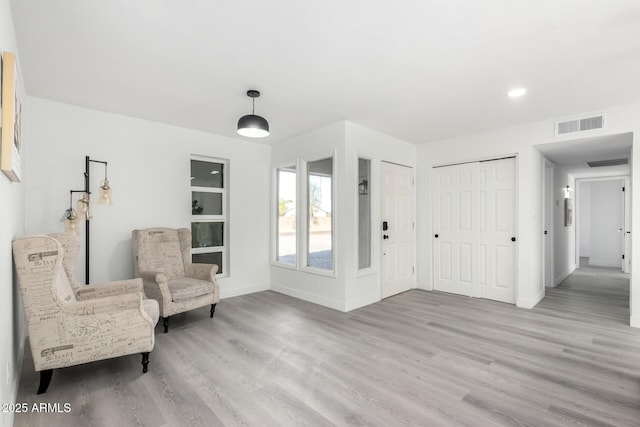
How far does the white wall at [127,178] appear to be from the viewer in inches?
132

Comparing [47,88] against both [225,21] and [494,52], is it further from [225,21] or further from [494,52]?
[494,52]

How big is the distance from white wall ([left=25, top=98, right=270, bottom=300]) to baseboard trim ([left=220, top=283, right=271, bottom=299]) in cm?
2

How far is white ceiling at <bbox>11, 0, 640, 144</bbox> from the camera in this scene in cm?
193

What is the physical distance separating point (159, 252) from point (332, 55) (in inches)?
120

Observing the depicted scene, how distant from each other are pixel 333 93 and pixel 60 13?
2150 millimetres

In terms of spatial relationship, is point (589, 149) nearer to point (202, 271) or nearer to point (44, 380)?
point (202, 271)

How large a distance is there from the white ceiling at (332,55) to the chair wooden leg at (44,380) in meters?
2.37

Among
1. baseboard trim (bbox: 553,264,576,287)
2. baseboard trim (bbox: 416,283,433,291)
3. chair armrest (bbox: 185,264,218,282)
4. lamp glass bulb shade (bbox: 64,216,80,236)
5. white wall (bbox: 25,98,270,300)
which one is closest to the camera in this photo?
lamp glass bulb shade (bbox: 64,216,80,236)

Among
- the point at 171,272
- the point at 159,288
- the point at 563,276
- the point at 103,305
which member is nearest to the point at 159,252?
the point at 171,272

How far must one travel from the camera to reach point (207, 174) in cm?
473

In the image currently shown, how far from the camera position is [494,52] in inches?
94.2

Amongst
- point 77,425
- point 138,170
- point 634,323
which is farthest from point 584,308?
point 138,170

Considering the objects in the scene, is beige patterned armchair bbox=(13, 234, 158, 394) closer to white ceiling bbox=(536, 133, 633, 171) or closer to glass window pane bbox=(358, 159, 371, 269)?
glass window pane bbox=(358, 159, 371, 269)

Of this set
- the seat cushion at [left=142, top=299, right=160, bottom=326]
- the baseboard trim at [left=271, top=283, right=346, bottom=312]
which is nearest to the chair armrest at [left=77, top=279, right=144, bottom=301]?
the seat cushion at [left=142, top=299, right=160, bottom=326]
